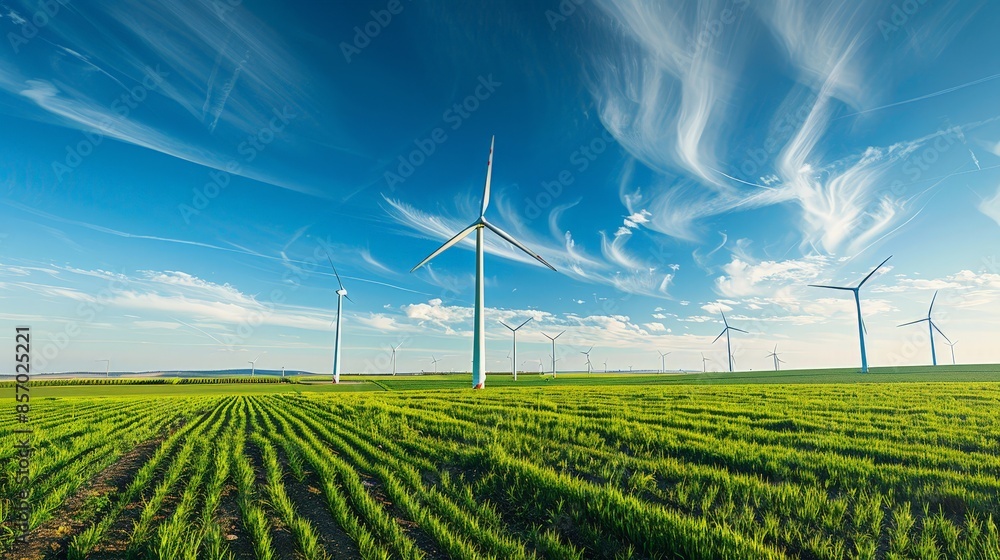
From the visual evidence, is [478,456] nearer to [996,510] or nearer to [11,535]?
[11,535]

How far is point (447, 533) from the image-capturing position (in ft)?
26.3

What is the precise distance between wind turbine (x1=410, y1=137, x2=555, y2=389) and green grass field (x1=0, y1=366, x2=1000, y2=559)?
4068cm

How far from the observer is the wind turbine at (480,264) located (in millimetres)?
60478

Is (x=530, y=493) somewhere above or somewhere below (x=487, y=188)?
below

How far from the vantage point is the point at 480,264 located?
205ft

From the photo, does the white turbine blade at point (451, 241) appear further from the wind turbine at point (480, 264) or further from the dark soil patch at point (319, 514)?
the dark soil patch at point (319, 514)

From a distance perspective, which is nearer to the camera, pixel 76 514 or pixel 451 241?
pixel 76 514

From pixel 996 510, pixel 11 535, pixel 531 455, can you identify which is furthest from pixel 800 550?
pixel 11 535

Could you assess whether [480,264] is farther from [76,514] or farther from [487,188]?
[76,514]

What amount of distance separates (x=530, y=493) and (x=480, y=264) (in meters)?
52.4

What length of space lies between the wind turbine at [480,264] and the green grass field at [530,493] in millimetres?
40683

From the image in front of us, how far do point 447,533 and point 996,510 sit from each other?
34.9ft

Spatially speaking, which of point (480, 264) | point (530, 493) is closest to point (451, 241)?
point (480, 264)

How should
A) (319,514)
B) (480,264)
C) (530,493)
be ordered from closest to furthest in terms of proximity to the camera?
(319,514)
(530,493)
(480,264)
